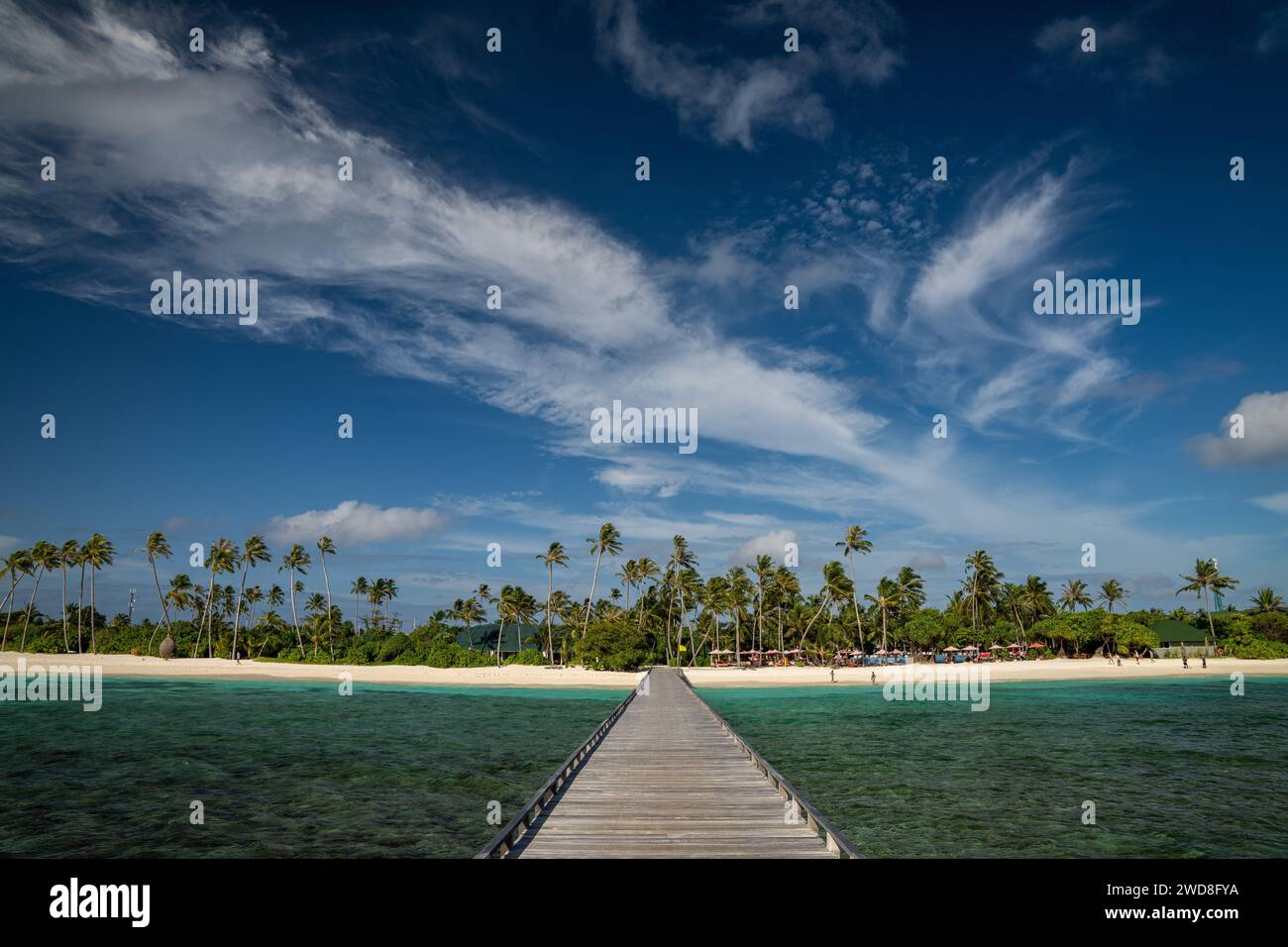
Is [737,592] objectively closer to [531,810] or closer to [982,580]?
[982,580]

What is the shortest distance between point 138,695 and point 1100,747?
184ft

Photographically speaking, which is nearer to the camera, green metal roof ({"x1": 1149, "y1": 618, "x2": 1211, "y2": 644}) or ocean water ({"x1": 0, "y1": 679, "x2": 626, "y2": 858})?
ocean water ({"x1": 0, "y1": 679, "x2": 626, "y2": 858})

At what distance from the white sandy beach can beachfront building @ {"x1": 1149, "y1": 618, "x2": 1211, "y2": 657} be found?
5.45 metres

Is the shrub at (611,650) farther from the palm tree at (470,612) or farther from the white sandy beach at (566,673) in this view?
the palm tree at (470,612)

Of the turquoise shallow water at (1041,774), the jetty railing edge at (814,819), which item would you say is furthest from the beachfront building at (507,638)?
the jetty railing edge at (814,819)

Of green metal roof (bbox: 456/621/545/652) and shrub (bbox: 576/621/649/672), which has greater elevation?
shrub (bbox: 576/621/649/672)

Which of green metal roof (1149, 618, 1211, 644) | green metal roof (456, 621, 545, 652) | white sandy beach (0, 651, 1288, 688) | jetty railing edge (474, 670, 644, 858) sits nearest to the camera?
jetty railing edge (474, 670, 644, 858)

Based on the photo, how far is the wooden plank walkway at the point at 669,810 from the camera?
9.83 metres

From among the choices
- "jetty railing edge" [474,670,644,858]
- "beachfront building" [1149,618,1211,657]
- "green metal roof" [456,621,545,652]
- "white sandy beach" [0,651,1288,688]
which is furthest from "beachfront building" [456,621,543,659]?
"jetty railing edge" [474,670,644,858]

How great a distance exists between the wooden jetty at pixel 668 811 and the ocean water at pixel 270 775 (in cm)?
259

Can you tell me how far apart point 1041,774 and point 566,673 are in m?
46.5

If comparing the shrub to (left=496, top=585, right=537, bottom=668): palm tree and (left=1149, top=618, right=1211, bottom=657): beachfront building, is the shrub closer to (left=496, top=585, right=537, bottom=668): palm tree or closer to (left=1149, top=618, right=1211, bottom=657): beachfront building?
(left=496, top=585, right=537, bottom=668): palm tree

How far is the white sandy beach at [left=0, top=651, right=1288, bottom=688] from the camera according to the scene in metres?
59.5

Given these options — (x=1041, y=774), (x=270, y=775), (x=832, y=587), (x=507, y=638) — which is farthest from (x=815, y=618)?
(x=270, y=775)
